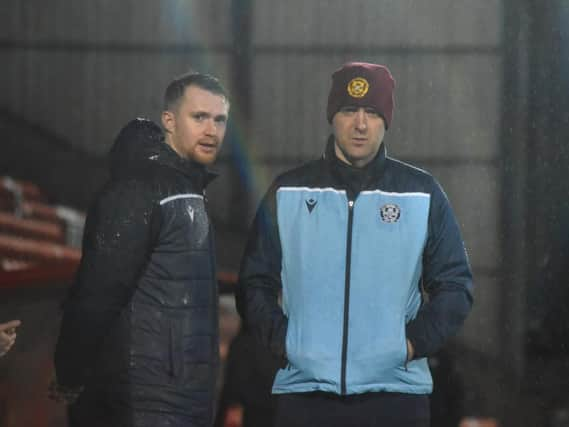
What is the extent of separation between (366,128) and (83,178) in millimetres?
5137

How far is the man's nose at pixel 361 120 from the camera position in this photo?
210cm

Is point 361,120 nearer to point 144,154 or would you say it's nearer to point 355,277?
point 355,277

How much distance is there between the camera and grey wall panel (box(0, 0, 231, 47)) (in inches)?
301

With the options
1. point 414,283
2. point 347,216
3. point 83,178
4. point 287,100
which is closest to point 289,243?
point 347,216

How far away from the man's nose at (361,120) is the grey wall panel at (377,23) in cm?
546

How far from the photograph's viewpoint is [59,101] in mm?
7664

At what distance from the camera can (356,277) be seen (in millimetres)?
2064

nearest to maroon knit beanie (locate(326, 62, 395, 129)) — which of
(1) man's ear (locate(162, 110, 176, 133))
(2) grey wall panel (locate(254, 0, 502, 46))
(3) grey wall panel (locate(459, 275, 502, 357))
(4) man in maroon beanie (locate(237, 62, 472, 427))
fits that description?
(4) man in maroon beanie (locate(237, 62, 472, 427))

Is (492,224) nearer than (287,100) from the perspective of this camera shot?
Yes

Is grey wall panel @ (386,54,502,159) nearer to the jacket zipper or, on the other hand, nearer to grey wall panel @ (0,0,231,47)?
grey wall panel @ (0,0,231,47)

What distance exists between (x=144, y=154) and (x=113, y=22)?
5.88 m

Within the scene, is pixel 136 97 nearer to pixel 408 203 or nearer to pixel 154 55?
pixel 154 55

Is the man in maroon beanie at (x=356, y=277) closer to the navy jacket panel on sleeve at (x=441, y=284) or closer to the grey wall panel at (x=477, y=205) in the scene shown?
the navy jacket panel on sleeve at (x=441, y=284)

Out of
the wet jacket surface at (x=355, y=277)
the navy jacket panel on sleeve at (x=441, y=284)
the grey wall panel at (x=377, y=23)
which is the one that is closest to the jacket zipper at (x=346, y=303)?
the wet jacket surface at (x=355, y=277)
